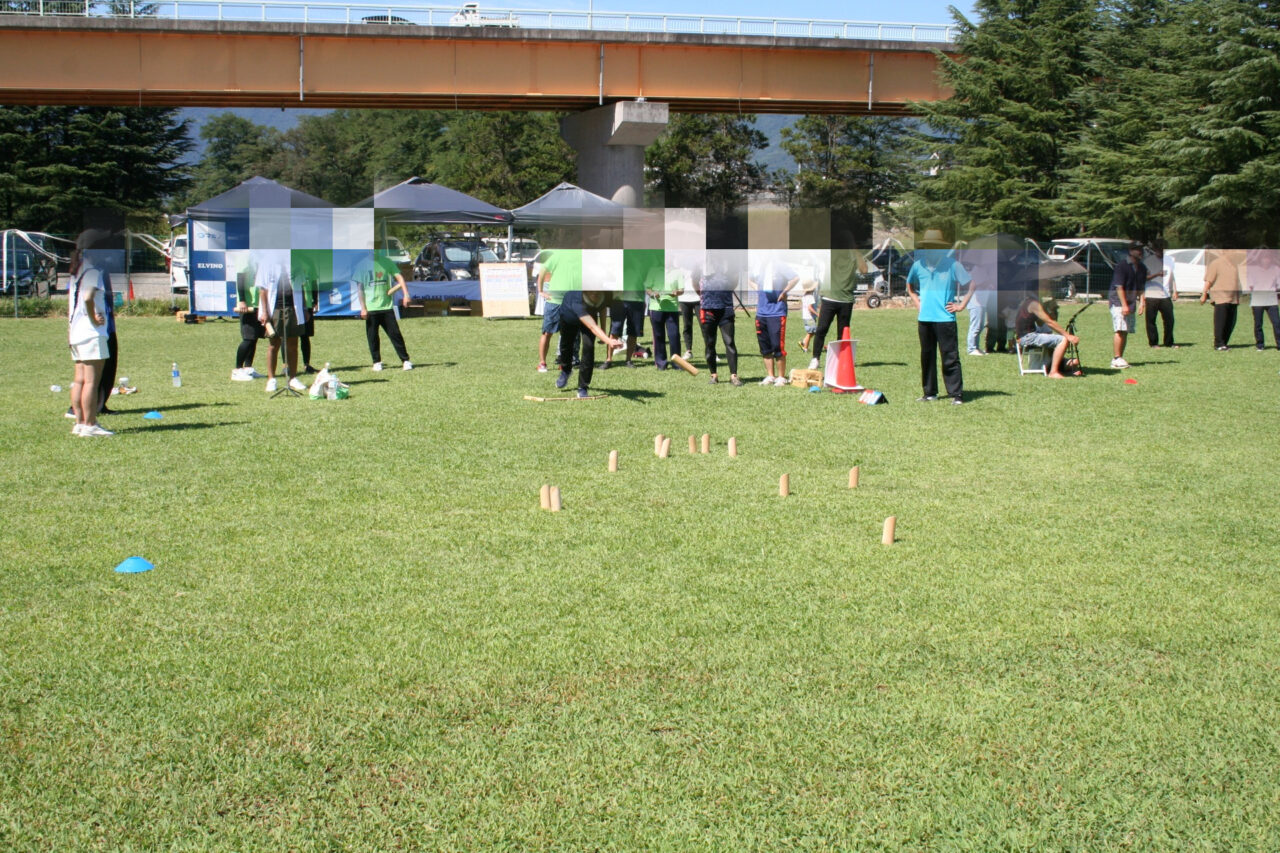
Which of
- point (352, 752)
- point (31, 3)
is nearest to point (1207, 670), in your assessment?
point (352, 752)

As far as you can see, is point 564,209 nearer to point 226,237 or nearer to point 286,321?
point 226,237

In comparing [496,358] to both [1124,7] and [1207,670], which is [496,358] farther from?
[1124,7]

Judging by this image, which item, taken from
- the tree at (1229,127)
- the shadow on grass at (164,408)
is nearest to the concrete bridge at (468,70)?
the tree at (1229,127)

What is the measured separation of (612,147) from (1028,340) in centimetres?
2508

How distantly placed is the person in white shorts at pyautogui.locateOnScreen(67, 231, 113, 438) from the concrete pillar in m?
28.3

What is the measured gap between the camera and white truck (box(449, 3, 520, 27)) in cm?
3553

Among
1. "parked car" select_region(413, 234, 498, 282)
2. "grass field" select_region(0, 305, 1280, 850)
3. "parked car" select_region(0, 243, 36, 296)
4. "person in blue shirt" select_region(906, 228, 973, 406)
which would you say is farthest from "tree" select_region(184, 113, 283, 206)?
"grass field" select_region(0, 305, 1280, 850)

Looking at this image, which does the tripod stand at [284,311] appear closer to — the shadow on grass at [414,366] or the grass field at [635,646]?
the shadow on grass at [414,366]

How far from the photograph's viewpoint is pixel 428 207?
2922 centimetres

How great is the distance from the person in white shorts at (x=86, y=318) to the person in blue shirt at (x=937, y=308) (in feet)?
28.0

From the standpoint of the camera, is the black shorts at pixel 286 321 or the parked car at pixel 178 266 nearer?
the black shorts at pixel 286 321

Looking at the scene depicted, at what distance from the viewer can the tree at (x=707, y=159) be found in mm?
58906

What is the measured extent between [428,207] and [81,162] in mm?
33051

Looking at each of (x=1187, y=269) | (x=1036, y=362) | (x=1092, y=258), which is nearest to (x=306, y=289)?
(x=1036, y=362)
